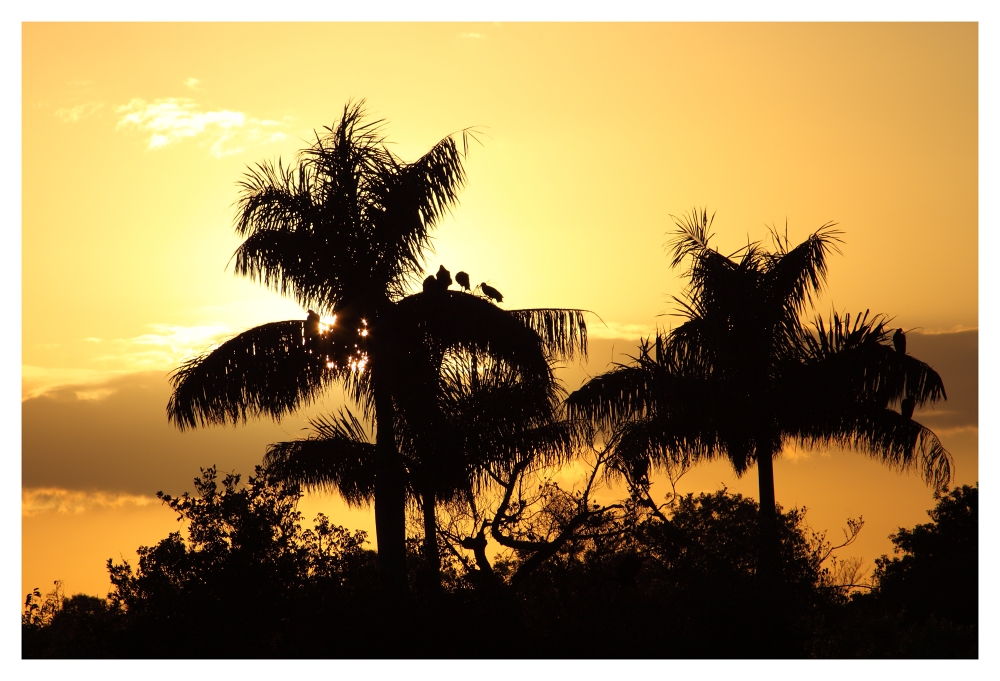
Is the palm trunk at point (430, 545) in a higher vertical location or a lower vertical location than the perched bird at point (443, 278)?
lower

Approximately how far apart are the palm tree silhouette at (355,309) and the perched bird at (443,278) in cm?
34


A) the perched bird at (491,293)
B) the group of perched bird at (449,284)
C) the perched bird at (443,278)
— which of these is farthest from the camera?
the perched bird at (491,293)

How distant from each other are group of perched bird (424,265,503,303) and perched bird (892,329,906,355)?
23.9 ft

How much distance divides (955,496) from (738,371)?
785 inches

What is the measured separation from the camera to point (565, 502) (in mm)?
22062

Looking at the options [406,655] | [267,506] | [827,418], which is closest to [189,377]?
[267,506]

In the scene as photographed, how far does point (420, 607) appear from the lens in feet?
49.2

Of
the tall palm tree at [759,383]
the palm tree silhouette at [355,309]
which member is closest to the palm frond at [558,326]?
the palm tree silhouette at [355,309]

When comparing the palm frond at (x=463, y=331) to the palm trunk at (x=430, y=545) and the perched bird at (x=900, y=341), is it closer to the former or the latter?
the palm trunk at (x=430, y=545)

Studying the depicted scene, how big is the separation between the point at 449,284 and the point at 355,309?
163cm

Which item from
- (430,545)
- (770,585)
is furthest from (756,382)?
(430,545)

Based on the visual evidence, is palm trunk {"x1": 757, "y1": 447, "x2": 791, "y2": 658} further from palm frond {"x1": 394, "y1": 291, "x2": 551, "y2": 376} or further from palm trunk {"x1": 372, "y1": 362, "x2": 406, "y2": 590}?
palm trunk {"x1": 372, "y1": 362, "x2": 406, "y2": 590}

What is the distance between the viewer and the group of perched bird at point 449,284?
52.3 feet

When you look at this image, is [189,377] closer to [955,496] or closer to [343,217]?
[343,217]
